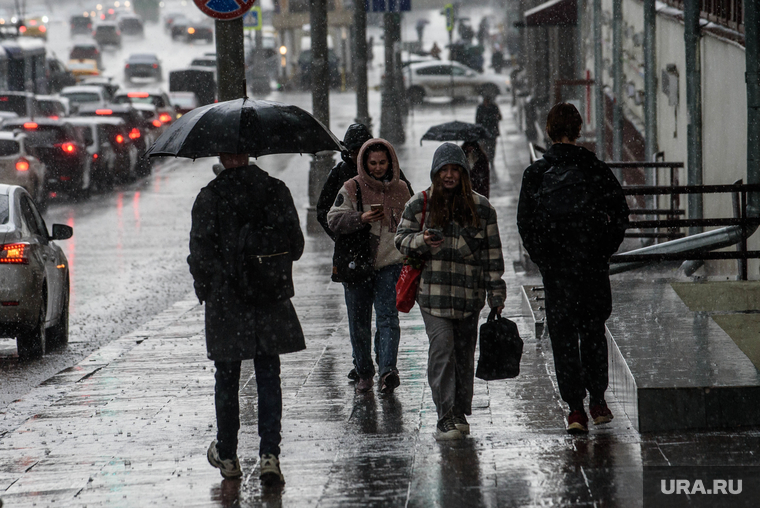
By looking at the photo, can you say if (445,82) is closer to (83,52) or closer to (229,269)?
(83,52)

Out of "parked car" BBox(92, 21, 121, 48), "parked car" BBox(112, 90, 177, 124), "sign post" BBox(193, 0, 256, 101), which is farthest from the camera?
"parked car" BBox(92, 21, 121, 48)

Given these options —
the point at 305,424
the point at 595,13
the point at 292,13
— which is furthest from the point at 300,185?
the point at 292,13

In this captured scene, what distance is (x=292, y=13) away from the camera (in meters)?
61.2

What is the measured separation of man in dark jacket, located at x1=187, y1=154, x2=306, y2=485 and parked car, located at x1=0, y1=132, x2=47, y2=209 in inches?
628

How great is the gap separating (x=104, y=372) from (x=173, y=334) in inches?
63.6

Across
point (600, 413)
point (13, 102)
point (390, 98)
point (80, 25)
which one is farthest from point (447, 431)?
point (80, 25)

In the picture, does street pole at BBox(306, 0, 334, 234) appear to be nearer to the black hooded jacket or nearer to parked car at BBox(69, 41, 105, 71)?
the black hooded jacket

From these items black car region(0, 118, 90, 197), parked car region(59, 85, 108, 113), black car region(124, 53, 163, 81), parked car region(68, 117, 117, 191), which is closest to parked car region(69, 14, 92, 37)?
black car region(124, 53, 163, 81)

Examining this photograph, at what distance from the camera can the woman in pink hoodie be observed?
720 cm

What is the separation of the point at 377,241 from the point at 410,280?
3.75 feet

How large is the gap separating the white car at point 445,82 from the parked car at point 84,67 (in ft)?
65.1

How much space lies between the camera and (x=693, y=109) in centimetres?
1152

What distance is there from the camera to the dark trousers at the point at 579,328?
5.94 metres

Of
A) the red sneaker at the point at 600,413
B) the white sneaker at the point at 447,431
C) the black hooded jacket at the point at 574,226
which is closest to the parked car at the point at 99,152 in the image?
the white sneaker at the point at 447,431
